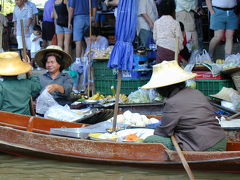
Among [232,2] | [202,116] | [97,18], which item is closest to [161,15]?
[232,2]

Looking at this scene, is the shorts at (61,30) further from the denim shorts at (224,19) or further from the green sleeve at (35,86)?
the green sleeve at (35,86)

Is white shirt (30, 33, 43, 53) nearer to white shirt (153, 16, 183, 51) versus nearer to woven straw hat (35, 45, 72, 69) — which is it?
white shirt (153, 16, 183, 51)

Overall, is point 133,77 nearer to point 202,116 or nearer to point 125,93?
point 125,93

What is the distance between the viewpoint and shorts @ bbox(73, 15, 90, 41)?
12750mm

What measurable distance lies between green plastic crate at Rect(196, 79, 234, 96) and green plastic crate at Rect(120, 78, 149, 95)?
4.05 feet

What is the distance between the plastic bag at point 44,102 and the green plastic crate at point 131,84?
8.89 feet

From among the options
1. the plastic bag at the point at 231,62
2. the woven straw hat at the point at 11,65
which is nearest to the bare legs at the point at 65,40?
the plastic bag at the point at 231,62

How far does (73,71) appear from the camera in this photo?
12688 mm

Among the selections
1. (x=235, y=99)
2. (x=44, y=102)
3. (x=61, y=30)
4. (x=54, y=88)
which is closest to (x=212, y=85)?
(x=235, y=99)

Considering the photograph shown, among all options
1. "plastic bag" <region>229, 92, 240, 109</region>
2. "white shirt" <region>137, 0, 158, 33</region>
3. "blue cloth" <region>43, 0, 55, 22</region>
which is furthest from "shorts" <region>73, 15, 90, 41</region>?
"plastic bag" <region>229, 92, 240, 109</region>

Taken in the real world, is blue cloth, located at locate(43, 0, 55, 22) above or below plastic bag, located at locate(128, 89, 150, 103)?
above

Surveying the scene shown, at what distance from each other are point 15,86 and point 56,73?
39.3 inches

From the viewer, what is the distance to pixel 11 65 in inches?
337

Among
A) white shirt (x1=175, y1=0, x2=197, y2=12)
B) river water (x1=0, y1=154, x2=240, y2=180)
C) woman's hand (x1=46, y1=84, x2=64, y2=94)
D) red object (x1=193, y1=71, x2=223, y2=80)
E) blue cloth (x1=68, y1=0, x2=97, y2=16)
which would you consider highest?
white shirt (x1=175, y1=0, x2=197, y2=12)
